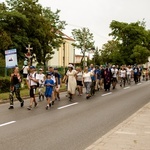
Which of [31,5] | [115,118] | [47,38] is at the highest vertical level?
[31,5]

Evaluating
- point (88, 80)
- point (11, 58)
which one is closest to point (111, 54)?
point (11, 58)

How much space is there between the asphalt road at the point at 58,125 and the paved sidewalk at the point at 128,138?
45 cm

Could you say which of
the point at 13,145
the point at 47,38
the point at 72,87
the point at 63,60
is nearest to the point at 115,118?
the point at 13,145

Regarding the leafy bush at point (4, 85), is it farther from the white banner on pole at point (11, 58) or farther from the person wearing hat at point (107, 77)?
the person wearing hat at point (107, 77)

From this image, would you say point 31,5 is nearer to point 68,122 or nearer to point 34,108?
point 34,108

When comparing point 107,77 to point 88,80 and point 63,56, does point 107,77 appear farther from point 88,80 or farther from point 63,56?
point 63,56

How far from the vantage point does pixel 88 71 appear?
21281 mm

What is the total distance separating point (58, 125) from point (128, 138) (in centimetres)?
311

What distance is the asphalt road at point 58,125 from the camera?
866cm

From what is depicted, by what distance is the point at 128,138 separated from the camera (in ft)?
28.6

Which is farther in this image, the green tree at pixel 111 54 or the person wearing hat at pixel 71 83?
the green tree at pixel 111 54

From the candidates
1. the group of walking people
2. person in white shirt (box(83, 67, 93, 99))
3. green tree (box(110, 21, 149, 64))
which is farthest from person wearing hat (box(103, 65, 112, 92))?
green tree (box(110, 21, 149, 64))

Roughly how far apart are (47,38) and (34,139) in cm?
4916

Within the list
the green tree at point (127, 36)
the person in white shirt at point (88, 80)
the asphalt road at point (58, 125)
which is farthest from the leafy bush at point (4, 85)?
the green tree at point (127, 36)
